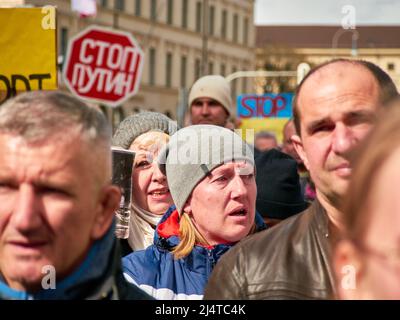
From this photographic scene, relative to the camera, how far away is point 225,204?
4.07 meters

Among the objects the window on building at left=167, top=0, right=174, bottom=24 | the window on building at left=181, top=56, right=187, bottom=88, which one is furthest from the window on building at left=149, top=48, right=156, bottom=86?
the window on building at left=181, top=56, right=187, bottom=88

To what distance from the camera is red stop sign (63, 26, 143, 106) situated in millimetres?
8984

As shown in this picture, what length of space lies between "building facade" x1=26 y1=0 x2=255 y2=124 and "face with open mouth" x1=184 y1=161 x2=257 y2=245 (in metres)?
45.1

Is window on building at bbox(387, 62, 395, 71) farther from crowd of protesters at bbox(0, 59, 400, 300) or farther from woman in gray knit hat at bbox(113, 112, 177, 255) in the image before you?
crowd of protesters at bbox(0, 59, 400, 300)

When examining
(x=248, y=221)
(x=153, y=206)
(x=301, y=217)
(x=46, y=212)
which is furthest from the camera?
(x=153, y=206)

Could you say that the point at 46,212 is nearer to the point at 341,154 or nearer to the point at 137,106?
the point at 341,154

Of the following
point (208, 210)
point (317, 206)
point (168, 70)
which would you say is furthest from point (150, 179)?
point (168, 70)

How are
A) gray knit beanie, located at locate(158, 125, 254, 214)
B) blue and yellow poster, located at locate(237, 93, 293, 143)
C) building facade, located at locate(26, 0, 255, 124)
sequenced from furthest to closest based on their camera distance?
1. building facade, located at locate(26, 0, 255, 124)
2. blue and yellow poster, located at locate(237, 93, 293, 143)
3. gray knit beanie, located at locate(158, 125, 254, 214)

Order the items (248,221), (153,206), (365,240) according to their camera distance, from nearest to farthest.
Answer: (365,240) < (248,221) < (153,206)

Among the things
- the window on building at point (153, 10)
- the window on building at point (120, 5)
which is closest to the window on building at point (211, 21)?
the window on building at point (153, 10)

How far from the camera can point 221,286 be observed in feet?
9.76

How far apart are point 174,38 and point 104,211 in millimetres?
59849

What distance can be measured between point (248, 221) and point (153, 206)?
1.01 meters
